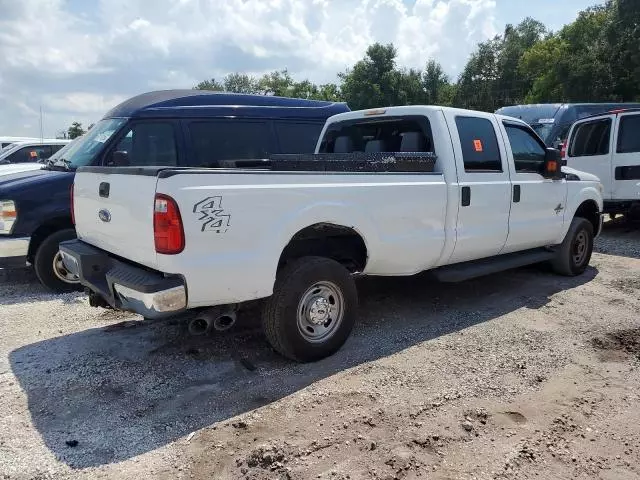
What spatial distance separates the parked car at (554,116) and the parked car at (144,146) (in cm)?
883

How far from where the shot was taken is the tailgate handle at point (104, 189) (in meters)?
3.95

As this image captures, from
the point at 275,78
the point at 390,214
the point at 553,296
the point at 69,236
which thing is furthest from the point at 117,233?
the point at 275,78

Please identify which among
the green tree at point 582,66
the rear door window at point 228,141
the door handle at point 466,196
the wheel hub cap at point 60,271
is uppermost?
the green tree at point 582,66

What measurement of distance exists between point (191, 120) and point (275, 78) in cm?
6290

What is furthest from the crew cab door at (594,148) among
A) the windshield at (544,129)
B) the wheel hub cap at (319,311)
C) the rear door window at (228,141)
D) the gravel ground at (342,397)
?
the wheel hub cap at (319,311)

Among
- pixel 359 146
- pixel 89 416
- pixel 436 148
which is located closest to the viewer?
pixel 89 416

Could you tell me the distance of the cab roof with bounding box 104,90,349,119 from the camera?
6730 mm

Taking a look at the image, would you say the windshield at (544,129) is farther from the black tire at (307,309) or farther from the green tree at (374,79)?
the green tree at (374,79)

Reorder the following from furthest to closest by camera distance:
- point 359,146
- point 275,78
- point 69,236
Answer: point 275,78 → point 69,236 → point 359,146

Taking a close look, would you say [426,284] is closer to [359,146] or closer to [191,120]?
[359,146]

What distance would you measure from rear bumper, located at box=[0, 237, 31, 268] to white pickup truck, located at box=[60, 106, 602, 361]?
1.86 meters

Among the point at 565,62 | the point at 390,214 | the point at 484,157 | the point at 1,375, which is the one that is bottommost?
the point at 1,375

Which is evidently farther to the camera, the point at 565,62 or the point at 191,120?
the point at 565,62

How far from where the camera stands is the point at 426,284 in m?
6.41
